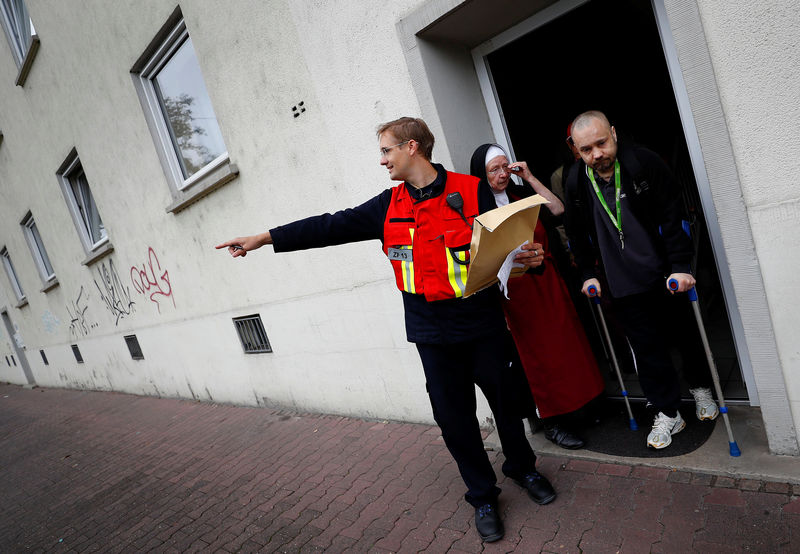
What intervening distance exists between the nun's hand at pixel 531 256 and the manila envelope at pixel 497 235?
0.06 m

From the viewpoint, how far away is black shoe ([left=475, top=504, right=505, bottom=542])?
2.50m

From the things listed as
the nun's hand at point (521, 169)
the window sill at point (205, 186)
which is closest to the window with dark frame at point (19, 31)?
the window sill at point (205, 186)

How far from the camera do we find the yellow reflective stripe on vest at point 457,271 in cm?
232

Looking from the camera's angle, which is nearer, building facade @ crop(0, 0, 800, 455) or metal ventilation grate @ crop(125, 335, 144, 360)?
building facade @ crop(0, 0, 800, 455)

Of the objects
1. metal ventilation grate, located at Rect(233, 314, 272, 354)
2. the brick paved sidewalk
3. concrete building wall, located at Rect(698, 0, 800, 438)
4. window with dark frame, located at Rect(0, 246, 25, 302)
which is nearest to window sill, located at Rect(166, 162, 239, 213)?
metal ventilation grate, located at Rect(233, 314, 272, 354)

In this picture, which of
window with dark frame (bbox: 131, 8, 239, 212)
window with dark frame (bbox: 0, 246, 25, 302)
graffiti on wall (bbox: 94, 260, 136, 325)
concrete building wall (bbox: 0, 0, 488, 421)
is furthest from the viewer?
window with dark frame (bbox: 0, 246, 25, 302)

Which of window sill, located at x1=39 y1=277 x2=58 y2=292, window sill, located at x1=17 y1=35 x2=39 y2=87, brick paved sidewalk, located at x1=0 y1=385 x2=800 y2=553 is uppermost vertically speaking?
window sill, located at x1=17 y1=35 x2=39 y2=87

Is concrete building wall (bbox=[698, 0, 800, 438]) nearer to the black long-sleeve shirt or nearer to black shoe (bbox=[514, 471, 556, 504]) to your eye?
the black long-sleeve shirt

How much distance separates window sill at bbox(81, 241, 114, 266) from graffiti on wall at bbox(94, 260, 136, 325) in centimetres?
16

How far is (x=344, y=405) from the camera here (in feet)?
16.0

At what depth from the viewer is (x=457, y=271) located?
2.33m

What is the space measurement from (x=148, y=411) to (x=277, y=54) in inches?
239

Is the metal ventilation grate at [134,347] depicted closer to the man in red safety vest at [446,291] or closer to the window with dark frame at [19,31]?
the window with dark frame at [19,31]

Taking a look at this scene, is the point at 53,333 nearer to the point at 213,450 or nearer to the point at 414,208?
the point at 213,450
